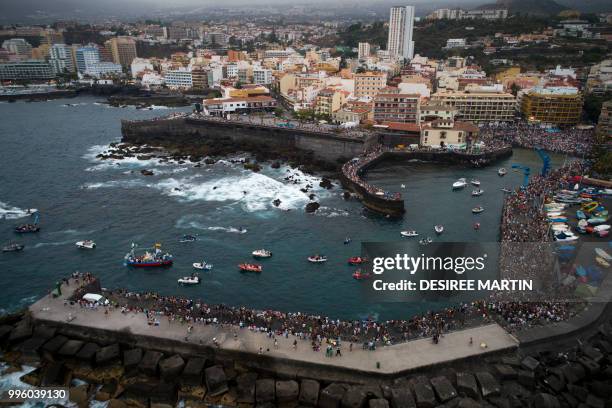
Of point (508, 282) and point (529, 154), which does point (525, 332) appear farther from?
point (529, 154)

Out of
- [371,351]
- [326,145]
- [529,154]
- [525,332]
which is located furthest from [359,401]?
[529,154]

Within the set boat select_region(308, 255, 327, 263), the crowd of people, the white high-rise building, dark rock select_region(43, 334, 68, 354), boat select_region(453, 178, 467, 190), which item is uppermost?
the white high-rise building

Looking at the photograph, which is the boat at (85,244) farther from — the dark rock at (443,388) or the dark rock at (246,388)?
the dark rock at (443,388)

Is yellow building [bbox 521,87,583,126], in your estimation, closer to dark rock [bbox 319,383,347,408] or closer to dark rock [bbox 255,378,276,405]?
dark rock [bbox 319,383,347,408]

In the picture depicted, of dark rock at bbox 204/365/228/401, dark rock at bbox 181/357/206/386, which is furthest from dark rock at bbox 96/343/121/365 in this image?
dark rock at bbox 204/365/228/401

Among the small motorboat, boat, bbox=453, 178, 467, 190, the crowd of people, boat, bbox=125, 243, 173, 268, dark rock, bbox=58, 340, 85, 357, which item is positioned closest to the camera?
dark rock, bbox=58, 340, 85, 357

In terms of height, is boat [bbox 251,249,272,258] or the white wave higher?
boat [bbox 251,249,272,258]

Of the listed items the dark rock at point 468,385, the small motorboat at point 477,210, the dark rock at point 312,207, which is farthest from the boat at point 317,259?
the small motorboat at point 477,210
